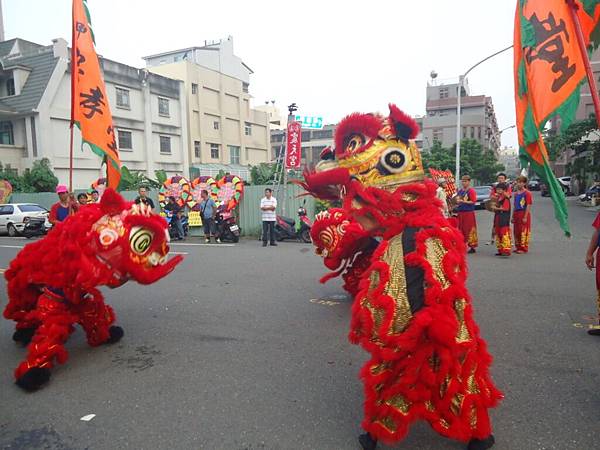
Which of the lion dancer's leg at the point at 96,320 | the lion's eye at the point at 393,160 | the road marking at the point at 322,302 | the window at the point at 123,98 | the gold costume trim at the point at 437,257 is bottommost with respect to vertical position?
the road marking at the point at 322,302

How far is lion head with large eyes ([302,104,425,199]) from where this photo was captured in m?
2.45

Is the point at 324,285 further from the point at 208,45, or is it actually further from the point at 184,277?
the point at 208,45

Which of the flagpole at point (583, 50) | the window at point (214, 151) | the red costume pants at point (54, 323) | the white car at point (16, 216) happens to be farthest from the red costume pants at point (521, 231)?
the window at point (214, 151)

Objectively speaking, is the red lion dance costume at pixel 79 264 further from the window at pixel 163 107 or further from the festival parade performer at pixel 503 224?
the window at pixel 163 107

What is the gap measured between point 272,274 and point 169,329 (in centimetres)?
284

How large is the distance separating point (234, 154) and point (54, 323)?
3427 centimetres

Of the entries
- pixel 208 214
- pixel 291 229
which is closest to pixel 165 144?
pixel 208 214

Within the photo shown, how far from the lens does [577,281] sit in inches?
241

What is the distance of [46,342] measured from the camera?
332cm

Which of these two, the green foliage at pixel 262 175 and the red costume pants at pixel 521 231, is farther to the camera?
the green foliage at pixel 262 175

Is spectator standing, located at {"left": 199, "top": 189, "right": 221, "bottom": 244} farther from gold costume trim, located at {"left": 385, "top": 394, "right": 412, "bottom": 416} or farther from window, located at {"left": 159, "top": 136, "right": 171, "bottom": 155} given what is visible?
window, located at {"left": 159, "top": 136, "right": 171, "bottom": 155}

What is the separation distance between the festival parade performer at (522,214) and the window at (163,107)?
24780 mm

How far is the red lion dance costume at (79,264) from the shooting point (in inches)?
129

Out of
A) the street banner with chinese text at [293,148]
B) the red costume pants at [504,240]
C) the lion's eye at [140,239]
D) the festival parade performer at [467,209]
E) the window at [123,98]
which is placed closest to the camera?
the lion's eye at [140,239]
